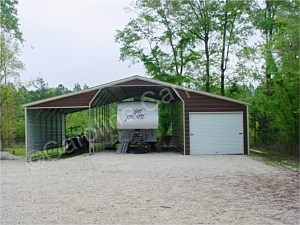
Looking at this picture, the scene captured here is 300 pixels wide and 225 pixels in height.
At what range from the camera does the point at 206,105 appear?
16.7m

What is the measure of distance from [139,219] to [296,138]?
10337 mm

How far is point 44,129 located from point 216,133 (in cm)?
916

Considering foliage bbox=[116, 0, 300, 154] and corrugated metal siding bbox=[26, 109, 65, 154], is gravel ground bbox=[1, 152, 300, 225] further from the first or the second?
foliage bbox=[116, 0, 300, 154]

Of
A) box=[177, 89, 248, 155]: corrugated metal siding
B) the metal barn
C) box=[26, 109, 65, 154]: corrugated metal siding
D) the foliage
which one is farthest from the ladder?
the foliage

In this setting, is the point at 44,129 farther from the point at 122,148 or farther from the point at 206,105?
the point at 206,105

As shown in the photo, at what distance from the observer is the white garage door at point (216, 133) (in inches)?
655

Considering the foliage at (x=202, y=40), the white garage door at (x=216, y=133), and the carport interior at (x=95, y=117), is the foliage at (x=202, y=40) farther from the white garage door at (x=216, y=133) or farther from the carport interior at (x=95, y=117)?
the white garage door at (x=216, y=133)

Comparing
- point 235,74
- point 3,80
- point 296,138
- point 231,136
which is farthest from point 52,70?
point 296,138

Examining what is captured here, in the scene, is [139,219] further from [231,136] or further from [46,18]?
[46,18]

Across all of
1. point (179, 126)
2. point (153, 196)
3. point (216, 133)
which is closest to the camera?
point (153, 196)

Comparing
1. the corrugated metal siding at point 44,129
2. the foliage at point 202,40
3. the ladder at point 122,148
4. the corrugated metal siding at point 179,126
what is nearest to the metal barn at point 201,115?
the corrugated metal siding at point 44,129

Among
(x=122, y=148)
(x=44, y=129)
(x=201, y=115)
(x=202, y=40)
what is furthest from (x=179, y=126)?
(x=202, y=40)

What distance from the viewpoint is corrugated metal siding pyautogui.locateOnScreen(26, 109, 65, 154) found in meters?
16.8

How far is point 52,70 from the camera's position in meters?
47.0
